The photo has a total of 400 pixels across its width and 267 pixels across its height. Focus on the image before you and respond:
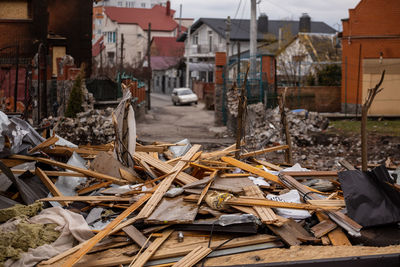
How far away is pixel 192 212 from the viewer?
5.55 meters

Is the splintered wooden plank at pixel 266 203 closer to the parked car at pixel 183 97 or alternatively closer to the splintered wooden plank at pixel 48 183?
the splintered wooden plank at pixel 48 183

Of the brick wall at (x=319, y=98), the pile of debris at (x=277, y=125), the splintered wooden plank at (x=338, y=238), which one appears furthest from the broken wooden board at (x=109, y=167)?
the brick wall at (x=319, y=98)

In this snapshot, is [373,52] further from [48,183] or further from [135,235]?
[135,235]

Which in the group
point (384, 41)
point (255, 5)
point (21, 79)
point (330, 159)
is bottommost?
point (330, 159)

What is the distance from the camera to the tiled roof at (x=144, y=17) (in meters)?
75.1

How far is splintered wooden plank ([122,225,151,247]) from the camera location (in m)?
5.12

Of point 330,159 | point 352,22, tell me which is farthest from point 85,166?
point 352,22

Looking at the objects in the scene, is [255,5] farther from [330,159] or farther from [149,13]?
[149,13]

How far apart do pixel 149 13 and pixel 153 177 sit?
75.8 meters

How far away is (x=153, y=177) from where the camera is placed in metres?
7.08

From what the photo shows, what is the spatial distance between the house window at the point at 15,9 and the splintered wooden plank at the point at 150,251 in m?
22.7

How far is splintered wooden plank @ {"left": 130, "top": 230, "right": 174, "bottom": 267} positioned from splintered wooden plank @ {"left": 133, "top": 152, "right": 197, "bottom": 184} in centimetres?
142

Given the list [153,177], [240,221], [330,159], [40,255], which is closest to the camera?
[40,255]

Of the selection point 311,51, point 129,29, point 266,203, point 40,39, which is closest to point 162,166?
point 266,203
